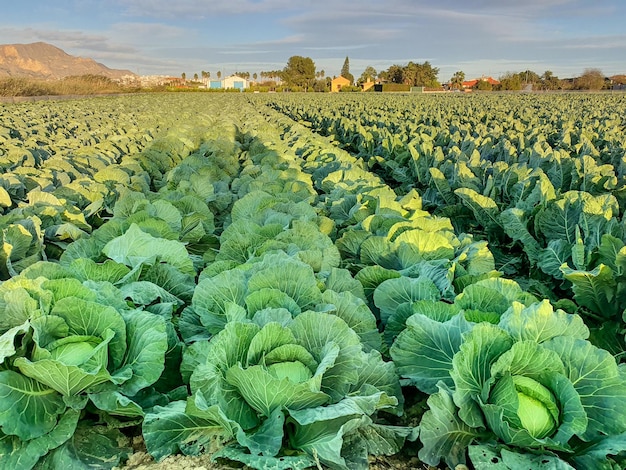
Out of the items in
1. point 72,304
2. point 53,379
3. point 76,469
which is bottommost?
point 76,469

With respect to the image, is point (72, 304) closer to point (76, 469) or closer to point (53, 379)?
point (53, 379)

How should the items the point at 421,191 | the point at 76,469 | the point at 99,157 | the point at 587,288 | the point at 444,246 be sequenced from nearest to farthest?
the point at 76,469 → the point at 444,246 → the point at 587,288 → the point at 99,157 → the point at 421,191

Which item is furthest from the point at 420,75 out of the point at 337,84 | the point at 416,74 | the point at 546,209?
the point at 546,209

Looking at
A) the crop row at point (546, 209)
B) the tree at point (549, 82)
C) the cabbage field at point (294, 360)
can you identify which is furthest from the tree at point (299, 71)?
the cabbage field at point (294, 360)

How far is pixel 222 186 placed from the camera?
17.5 feet

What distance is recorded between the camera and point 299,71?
113 metres

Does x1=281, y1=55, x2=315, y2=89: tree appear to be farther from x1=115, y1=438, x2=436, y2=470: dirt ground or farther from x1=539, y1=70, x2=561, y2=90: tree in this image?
x1=115, y1=438, x2=436, y2=470: dirt ground

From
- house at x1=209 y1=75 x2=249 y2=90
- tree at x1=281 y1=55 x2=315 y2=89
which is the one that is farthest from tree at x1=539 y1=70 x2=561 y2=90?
house at x1=209 y1=75 x2=249 y2=90

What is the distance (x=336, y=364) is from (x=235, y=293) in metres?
0.60

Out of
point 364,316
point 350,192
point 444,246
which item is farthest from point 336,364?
point 350,192

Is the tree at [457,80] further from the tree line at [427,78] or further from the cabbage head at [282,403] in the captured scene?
the cabbage head at [282,403]

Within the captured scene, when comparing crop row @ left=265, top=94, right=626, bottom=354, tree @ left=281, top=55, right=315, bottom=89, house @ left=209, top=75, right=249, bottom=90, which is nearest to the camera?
crop row @ left=265, top=94, right=626, bottom=354

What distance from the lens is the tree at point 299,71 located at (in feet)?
360

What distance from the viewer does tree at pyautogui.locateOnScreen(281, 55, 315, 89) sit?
10985 centimetres
